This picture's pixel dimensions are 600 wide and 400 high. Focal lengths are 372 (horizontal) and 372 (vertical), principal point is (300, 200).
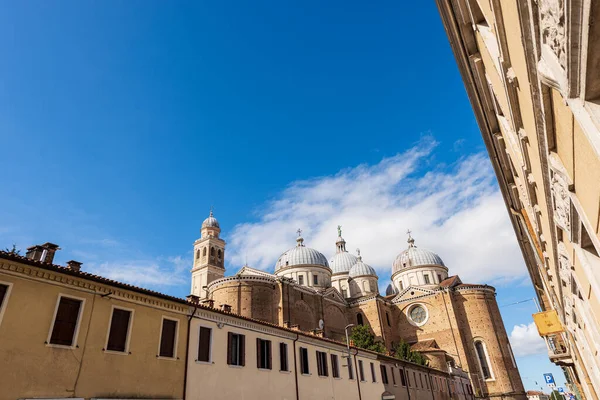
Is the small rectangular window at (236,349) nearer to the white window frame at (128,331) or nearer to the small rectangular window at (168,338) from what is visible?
the small rectangular window at (168,338)

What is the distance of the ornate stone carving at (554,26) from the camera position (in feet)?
7.43

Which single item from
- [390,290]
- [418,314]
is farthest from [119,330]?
[390,290]

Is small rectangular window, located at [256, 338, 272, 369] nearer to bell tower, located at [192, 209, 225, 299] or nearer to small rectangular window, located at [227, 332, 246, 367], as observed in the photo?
small rectangular window, located at [227, 332, 246, 367]

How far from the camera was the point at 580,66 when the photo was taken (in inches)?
89.2

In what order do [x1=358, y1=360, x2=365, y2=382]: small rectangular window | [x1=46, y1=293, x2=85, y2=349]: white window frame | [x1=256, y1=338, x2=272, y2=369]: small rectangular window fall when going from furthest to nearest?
1. [x1=358, y1=360, x2=365, y2=382]: small rectangular window
2. [x1=256, y1=338, x2=272, y2=369]: small rectangular window
3. [x1=46, y1=293, x2=85, y2=349]: white window frame

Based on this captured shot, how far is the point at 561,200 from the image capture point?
4.21 metres

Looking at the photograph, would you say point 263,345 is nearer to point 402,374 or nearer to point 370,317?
point 402,374

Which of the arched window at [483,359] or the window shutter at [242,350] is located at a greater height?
the arched window at [483,359]

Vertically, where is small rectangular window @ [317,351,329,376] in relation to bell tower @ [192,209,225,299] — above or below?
below

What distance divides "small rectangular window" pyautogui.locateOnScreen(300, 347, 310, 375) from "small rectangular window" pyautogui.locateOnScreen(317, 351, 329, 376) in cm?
104

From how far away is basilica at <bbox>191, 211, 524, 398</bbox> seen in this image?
37.9 meters

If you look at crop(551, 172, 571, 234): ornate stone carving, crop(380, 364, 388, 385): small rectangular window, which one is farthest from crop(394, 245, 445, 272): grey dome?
crop(551, 172, 571, 234): ornate stone carving

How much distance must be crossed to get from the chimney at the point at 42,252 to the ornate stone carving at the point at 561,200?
12.4 metres

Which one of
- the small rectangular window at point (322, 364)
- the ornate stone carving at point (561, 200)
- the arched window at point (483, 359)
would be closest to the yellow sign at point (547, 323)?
the small rectangular window at point (322, 364)
